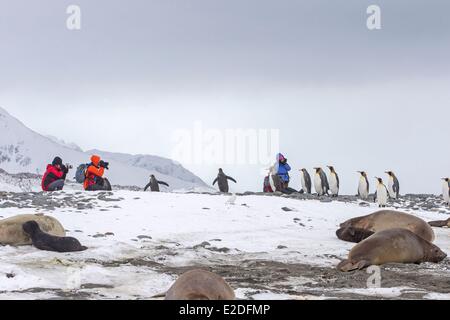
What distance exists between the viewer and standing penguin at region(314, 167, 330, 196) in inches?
988

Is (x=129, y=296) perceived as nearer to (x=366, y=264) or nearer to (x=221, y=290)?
(x=221, y=290)

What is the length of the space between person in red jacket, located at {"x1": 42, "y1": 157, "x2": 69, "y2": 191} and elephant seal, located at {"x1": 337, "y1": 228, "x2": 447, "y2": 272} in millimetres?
11077

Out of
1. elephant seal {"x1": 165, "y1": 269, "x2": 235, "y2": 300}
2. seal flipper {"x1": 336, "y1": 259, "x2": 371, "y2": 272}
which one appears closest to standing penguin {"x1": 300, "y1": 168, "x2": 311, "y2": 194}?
seal flipper {"x1": 336, "y1": 259, "x2": 371, "y2": 272}

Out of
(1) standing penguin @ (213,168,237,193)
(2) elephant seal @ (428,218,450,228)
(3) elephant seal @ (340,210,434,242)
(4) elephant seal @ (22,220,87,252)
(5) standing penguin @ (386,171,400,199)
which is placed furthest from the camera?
(5) standing penguin @ (386,171,400,199)

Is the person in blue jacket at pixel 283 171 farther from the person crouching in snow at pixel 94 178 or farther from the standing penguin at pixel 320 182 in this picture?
the person crouching in snow at pixel 94 178

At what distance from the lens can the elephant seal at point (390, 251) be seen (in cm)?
924

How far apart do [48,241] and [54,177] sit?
9294 mm

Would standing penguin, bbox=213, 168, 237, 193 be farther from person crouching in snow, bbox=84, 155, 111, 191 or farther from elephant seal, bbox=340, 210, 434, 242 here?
elephant seal, bbox=340, 210, 434, 242

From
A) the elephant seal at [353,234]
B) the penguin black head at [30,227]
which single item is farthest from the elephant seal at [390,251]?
the penguin black head at [30,227]

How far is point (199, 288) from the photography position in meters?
5.86

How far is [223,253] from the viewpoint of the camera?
11250 millimetres

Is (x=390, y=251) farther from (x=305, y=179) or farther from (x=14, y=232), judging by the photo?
(x=305, y=179)

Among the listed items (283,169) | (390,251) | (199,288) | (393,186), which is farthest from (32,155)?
(199,288)
